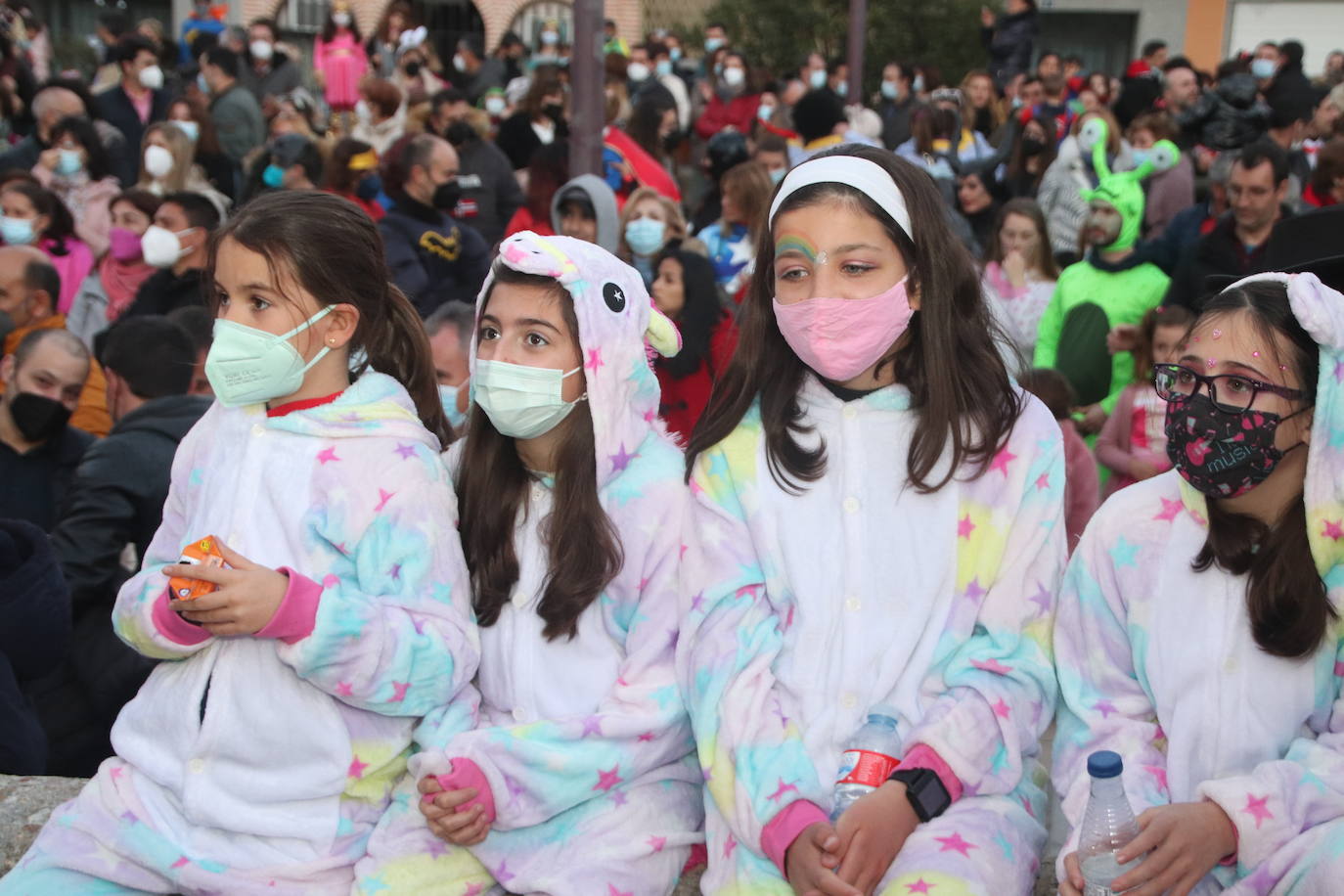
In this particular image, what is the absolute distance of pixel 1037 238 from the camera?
769cm

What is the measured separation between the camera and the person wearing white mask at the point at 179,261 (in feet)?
23.0

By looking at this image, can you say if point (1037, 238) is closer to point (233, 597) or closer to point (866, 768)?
point (866, 768)

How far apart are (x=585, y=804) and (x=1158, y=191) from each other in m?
8.37

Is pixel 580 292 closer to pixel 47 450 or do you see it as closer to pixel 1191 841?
pixel 1191 841

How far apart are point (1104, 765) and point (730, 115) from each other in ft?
42.0

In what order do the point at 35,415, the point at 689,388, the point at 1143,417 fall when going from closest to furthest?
the point at 35,415, the point at 1143,417, the point at 689,388

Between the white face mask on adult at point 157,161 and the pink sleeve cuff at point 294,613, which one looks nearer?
the pink sleeve cuff at point 294,613

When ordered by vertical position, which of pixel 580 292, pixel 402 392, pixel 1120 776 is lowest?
pixel 1120 776

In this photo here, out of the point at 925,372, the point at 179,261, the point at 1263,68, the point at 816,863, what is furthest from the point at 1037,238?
the point at 1263,68

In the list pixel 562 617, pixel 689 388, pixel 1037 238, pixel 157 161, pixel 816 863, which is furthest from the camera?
pixel 157 161

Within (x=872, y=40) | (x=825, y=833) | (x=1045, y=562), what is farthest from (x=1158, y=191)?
(x=872, y=40)

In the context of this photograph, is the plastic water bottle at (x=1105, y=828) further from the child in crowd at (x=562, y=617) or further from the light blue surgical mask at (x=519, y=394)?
the light blue surgical mask at (x=519, y=394)

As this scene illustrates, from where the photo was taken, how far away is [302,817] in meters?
2.90

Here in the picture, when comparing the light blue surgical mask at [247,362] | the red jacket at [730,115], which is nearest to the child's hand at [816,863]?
the light blue surgical mask at [247,362]
